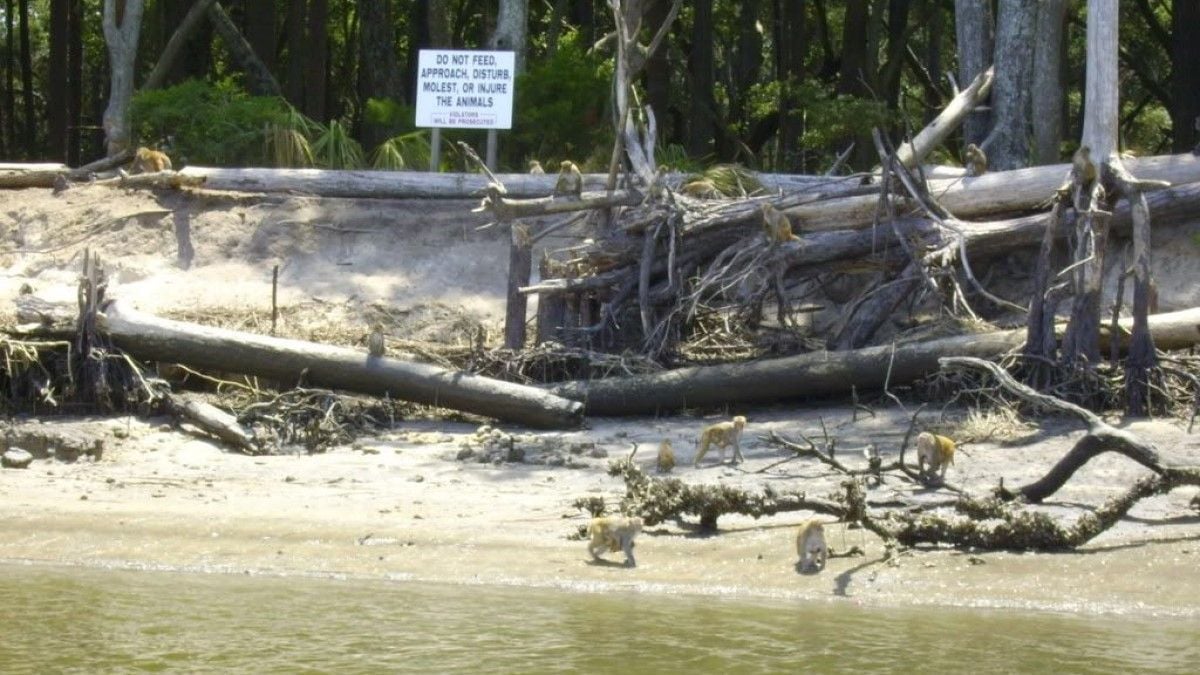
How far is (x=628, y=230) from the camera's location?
49.5 ft

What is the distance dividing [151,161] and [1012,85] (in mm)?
9621

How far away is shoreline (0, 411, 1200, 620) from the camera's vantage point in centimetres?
890

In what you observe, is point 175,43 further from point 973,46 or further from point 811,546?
point 811,546

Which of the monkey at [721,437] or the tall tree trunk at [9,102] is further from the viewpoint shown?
the tall tree trunk at [9,102]

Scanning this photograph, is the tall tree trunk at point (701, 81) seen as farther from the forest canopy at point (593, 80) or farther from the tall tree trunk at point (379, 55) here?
the tall tree trunk at point (379, 55)

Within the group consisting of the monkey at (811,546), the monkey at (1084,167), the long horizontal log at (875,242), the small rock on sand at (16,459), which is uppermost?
the monkey at (1084,167)

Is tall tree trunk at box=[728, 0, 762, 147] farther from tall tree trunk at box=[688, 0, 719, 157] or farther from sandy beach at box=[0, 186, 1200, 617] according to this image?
sandy beach at box=[0, 186, 1200, 617]

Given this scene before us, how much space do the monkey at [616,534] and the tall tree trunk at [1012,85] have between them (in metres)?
10.4

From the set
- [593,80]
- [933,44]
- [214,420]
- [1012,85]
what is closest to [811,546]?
[214,420]

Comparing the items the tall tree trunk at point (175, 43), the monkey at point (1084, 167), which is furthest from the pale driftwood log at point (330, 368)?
the tall tree trunk at point (175, 43)

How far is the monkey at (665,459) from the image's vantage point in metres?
11.3

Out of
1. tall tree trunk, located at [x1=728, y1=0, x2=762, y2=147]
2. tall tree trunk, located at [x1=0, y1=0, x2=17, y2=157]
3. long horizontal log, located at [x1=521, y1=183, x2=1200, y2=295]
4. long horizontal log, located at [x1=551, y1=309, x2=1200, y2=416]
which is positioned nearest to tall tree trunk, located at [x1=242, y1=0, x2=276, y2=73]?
tall tree trunk, located at [x1=728, y1=0, x2=762, y2=147]

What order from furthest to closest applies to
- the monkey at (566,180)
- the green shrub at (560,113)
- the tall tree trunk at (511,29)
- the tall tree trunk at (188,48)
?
the tall tree trunk at (188,48) → the tall tree trunk at (511,29) → the green shrub at (560,113) → the monkey at (566,180)

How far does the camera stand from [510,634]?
8484 millimetres
